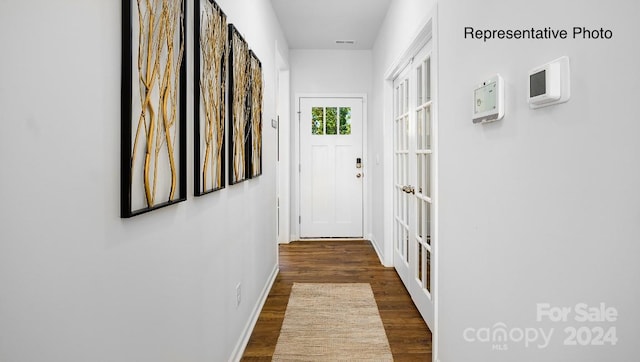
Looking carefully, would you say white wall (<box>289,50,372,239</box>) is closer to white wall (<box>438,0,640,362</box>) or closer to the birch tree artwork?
the birch tree artwork

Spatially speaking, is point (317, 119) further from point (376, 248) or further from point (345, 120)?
point (376, 248)

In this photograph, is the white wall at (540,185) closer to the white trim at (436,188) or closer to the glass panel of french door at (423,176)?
the white trim at (436,188)

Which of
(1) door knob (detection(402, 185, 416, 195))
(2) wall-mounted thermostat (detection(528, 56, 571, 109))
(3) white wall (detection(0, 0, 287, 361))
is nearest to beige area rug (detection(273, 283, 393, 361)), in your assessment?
(1) door knob (detection(402, 185, 416, 195))

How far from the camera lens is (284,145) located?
5055 millimetres

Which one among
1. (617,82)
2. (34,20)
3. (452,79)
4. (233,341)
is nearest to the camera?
(34,20)

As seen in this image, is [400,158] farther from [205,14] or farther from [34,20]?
[34,20]

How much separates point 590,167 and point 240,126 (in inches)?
69.5

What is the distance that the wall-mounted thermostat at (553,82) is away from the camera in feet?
3.31

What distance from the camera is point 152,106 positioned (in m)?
1.12

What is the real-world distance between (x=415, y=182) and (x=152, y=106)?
2.21 m

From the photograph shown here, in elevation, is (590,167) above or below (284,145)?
below

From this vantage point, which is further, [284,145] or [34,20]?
[284,145]

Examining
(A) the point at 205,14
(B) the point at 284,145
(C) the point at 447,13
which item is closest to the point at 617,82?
(C) the point at 447,13

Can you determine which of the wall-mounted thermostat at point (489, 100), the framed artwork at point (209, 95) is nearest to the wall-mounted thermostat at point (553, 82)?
the wall-mounted thermostat at point (489, 100)
